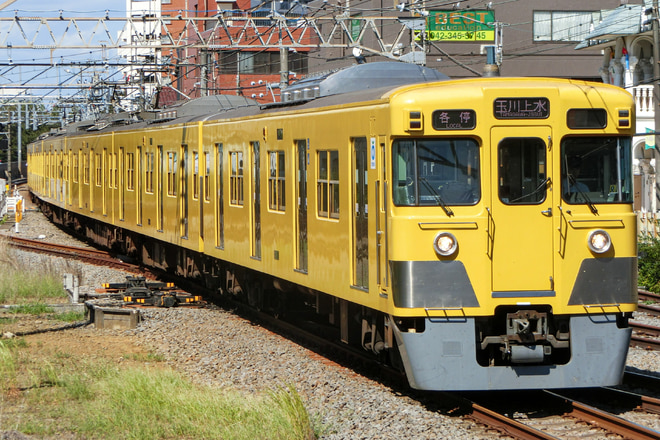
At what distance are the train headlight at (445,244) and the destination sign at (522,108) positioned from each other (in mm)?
1063

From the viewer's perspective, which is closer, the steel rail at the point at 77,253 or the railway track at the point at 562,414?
the railway track at the point at 562,414

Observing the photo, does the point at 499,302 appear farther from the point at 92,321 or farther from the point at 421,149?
the point at 92,321

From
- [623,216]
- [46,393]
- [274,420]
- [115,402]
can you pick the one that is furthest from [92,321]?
[623,216]

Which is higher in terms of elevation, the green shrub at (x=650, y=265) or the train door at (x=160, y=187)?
the train door at (x=160, y=187)

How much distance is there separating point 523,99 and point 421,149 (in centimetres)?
93

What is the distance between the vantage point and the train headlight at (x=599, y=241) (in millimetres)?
8578

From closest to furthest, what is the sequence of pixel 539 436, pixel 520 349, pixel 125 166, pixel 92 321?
pixel 539 436, pixel 520 349, pixel 92 321, pixel 125 166

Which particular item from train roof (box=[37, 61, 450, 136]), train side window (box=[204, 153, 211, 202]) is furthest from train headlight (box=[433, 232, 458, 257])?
train side window (box=[204, 153, 211, 202])

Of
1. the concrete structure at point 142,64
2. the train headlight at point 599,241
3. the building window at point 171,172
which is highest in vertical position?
the concrete structure at point 142,64

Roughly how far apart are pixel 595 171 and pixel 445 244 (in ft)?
4.65

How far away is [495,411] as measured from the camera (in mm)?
8727

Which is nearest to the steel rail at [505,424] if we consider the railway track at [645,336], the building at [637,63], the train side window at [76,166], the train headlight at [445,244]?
the train headlight at [445,244]

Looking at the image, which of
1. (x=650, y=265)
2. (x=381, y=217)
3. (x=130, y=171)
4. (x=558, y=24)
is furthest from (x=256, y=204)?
(x=558, y=24)

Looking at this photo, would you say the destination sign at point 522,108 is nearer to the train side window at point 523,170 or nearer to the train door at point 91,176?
the train side window at point 523,170
